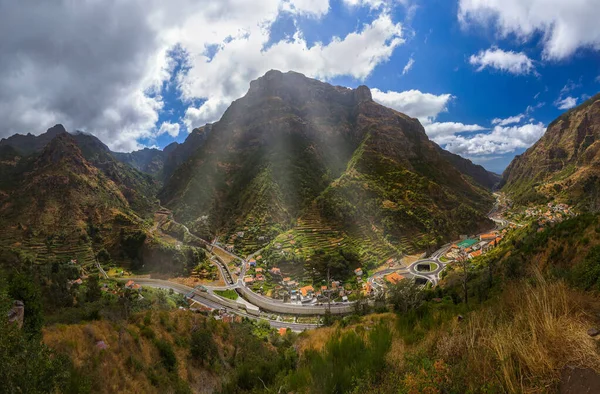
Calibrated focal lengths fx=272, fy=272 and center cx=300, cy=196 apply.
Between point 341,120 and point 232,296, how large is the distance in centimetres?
9388

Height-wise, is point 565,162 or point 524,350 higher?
point 565,162

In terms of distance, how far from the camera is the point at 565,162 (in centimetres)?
11562

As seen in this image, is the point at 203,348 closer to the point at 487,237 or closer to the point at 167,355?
the point at 167,355

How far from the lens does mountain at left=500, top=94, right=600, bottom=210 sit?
3492 inches

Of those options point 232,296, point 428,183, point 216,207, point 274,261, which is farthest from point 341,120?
point 232,296

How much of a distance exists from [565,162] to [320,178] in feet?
359

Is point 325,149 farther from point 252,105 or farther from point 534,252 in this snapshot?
point 534,252

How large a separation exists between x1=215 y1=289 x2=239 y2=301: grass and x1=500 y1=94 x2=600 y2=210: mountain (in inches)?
3543

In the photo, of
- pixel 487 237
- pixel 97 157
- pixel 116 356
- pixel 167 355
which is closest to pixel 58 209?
pixel 167 355

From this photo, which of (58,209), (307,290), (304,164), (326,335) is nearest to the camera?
(326,335)

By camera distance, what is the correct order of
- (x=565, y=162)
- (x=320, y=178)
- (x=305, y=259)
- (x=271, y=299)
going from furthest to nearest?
(x=565, y=162)
(x=320, y=178)
(x=305, y=259)
(x=271, y=299)

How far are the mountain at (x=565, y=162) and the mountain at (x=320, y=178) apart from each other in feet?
69.8

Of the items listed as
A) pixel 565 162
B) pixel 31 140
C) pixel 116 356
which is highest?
pixel 31 140

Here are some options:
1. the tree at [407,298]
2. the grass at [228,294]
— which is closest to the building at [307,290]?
the grass at [228,294]
